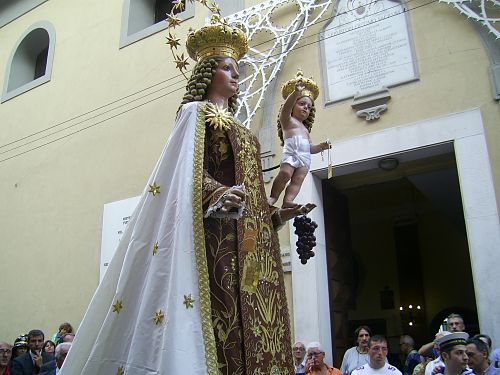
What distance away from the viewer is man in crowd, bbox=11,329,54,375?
5.07m

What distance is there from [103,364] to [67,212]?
665cm

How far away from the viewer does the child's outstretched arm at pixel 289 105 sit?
2.74 meters

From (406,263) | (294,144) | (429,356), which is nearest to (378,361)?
(429,356)

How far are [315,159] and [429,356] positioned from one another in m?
2.39

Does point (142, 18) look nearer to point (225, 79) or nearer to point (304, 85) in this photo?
point (304, 85)

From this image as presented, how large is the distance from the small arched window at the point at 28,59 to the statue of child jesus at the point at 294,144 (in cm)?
836

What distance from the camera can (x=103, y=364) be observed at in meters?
2.15

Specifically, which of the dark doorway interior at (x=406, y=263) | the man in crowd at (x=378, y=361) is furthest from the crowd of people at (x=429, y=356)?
the dark doorway interior at (x=406, y=263)

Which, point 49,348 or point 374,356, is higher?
point 49,348

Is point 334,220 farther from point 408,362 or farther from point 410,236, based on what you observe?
point 410,236

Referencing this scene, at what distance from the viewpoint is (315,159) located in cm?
611

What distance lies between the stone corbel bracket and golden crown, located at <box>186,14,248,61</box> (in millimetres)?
3260

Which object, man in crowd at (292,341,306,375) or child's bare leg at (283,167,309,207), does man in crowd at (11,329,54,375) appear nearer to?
man in crowd at (292,341,306,375)

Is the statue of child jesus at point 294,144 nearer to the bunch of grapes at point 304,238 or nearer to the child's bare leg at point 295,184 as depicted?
the child's bare leg at point 295,184
